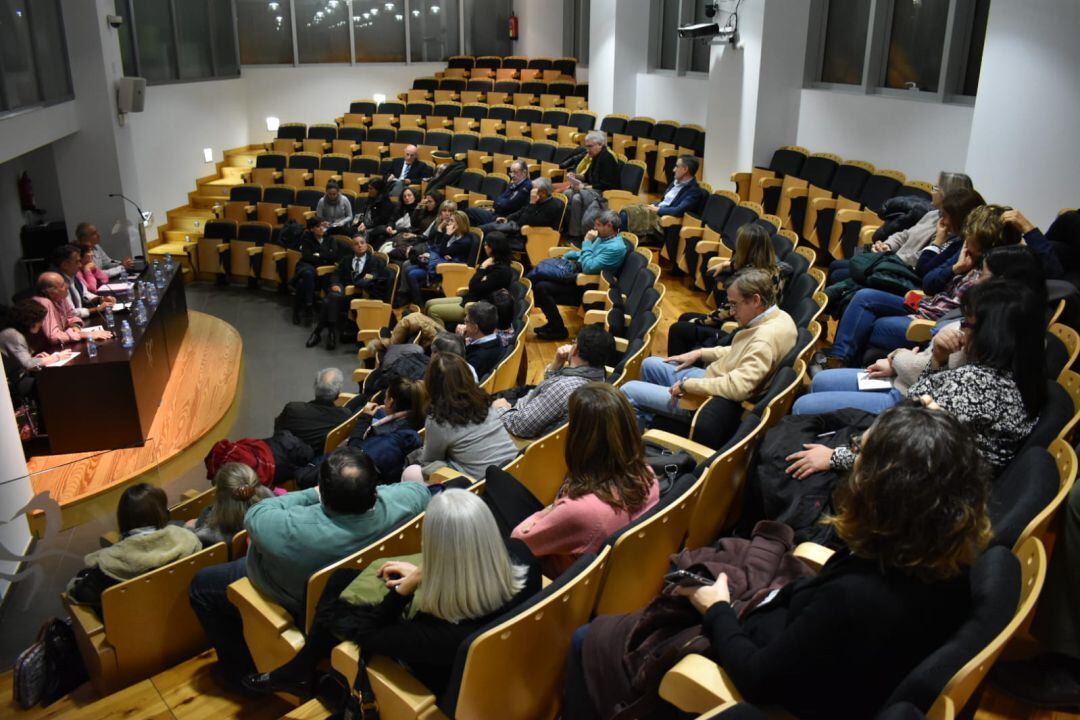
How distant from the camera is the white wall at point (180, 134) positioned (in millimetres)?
8164

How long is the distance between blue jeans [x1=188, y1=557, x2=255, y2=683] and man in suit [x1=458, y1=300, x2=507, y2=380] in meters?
1.62

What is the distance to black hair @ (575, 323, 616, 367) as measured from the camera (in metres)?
2.86

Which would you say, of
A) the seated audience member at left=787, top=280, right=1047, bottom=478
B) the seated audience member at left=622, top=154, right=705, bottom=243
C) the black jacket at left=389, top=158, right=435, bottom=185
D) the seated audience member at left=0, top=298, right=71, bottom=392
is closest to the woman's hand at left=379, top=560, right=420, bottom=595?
the seated audience member at left=787, top=280, right=1047, bottom=478

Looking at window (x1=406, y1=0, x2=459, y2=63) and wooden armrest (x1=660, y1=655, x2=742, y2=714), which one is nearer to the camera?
wooden armrest (x1=660, y1=655, x2=742, y2=714)

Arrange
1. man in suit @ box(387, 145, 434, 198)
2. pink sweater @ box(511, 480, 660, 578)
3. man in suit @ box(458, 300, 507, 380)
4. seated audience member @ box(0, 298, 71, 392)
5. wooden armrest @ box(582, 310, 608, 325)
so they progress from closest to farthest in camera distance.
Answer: pink sweater @ box(511, 480, 660, 578)
man in suit @ box(458, 300, 507, 380)
wooden armrest @ box(582, 310, 608, 325)
seated audience member @ box(0, 298, 71, 392)
man in suit @ box(387, 145, 434, 198)

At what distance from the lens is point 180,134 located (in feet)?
29.3

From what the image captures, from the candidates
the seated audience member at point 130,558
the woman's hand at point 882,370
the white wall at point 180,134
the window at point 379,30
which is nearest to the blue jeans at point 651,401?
the woman's hand at point 882,370

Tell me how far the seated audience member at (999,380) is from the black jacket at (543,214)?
12.8 feet

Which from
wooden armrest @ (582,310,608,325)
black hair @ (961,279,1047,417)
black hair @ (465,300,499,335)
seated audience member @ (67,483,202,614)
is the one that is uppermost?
black hair @ (961,279,1047,417)

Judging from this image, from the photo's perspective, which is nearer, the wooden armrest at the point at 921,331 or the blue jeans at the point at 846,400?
the blue jeans at the point at 846,400

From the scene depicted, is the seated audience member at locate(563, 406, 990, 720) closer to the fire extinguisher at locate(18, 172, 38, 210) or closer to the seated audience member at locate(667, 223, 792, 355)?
the seated audience member at locate(667, 223, 792, 355)

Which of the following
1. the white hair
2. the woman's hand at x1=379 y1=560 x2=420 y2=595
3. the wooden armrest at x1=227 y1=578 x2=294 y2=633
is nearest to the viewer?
the white hair

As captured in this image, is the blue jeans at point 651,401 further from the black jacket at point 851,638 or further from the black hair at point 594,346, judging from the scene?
the black jacket at point 851,638

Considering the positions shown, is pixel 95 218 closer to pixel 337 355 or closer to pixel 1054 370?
pixel 337 355
